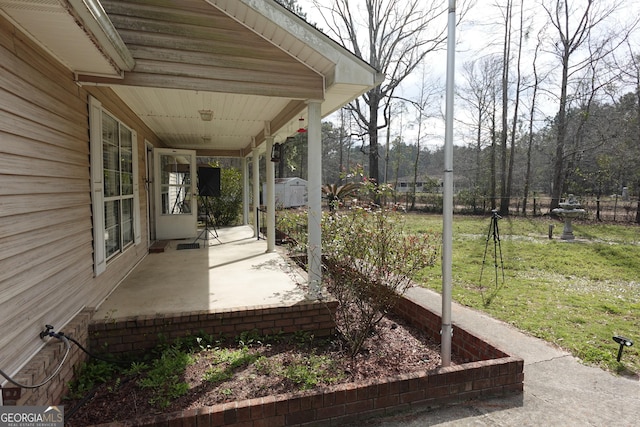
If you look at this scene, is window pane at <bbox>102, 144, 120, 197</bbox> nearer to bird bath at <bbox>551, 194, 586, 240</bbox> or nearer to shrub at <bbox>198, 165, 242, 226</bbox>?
shrub at <bbox>198, 165, 242, 226</bbox>

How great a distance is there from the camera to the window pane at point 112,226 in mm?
3729

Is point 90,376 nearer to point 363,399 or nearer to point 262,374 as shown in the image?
point 262,374

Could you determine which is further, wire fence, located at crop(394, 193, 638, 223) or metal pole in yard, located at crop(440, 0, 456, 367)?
wire fence, located at crop(394, 193, 638, 223)

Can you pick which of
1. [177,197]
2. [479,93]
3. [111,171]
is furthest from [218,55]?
[479,93]

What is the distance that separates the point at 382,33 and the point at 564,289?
12.6 m

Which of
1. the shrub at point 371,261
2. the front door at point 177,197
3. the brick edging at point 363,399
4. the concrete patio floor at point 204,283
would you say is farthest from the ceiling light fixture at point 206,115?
the brick edging at point 363,399

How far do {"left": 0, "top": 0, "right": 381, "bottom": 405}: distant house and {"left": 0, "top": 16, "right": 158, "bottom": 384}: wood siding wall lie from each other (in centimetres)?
1

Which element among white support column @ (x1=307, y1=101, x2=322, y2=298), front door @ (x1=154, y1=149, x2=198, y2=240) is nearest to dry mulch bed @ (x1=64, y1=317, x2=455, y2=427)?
white support column @ (x1=307, y1=101, x2=322, y2=298)

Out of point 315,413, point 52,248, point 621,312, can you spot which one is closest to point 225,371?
point 315,413

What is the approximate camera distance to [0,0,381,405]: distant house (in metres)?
2.06

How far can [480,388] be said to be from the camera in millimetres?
2496

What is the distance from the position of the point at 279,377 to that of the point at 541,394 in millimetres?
1842

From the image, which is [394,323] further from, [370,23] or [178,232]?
[370,23]

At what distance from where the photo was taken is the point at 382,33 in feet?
47.2
